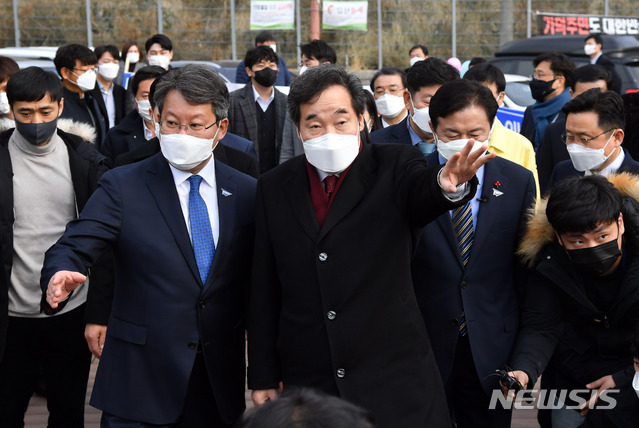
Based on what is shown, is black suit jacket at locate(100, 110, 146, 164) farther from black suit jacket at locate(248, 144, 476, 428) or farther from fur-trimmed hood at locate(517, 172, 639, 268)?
fur-trimmed hood at locate(517, 172, 639, 268)

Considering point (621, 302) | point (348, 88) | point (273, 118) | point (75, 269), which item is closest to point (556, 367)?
point (621, 302)

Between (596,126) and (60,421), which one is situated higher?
(596,126)

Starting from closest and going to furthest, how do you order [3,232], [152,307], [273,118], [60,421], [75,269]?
[75,269]
[152,307]
[3,232]
[60,421]
[273,118]

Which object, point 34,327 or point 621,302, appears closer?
point 621,302

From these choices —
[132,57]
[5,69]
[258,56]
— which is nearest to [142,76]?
[5,69]

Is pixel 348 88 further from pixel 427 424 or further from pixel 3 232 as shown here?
pixel 3 232

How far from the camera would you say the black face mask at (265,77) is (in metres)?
7.82

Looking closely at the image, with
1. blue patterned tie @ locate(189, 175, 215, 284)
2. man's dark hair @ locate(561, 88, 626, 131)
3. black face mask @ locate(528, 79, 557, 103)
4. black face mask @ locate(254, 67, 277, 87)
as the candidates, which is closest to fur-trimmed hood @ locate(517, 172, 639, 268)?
man's dark hair @ locate(561, 88, 626, 131)

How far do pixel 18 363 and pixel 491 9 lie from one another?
58.7 feet

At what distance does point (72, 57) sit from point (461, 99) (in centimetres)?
464

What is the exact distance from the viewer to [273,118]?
311 inches

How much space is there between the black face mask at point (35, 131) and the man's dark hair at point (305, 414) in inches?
127

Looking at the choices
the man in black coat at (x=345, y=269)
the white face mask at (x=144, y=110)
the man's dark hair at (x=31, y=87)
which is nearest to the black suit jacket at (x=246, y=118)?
the white face mask at (x=144, y=110)

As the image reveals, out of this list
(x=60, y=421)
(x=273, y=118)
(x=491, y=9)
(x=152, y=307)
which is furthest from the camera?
(x=491, y=9)
